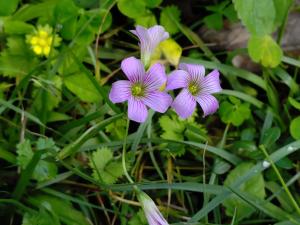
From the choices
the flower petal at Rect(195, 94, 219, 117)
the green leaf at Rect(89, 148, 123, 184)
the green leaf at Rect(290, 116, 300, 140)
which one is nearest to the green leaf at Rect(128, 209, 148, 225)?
the green leaf at Rect(89, 148, 123, 184)

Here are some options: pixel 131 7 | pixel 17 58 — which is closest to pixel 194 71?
pixel 131 7

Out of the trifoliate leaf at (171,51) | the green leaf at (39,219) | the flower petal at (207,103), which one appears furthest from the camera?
the trifoliate leaf at (171,51)

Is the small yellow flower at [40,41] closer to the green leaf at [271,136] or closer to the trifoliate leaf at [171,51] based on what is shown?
the trifoliate leaf at [171,51]

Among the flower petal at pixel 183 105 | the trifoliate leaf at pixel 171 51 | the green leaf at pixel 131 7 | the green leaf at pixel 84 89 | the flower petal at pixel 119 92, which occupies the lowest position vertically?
the green leaf at pixel 84 89

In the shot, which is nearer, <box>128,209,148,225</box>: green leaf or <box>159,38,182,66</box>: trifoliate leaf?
<box>128,209,148,225</box>: green leaf

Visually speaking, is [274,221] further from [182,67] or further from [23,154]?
[23,154]

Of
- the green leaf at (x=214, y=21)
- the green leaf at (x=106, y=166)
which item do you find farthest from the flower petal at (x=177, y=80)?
the green leaf at (x=214, y=21)

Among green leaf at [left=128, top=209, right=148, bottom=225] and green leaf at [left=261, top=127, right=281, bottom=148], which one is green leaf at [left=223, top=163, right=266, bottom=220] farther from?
green leaf at [left=128, top=209, right=148, bottom=225]

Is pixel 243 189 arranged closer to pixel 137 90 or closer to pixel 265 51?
pixel 265 51
